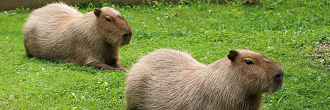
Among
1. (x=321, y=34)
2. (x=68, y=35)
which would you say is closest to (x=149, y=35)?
(x=68, y=35)

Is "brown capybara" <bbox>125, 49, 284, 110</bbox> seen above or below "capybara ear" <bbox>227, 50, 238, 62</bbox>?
below

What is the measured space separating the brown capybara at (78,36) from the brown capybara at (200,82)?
71.5 inches

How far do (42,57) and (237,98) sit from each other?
4723 millimetres

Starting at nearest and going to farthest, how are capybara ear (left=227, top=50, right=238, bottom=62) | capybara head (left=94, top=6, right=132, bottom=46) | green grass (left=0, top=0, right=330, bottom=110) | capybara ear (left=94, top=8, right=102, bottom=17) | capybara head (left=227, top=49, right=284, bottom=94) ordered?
1. capybara head (left=227, top=49, right=284, bottom=94)
2. capybara ear (left=227, top=50, right=238, bottom=62)
3. green grass (left=0, top=0, right=330, bottom=110)
4. capybara head (left=94, top=6, right=132, bottom=46)
5. capybara ear (left=94, top=8, right=102, bottom=17)

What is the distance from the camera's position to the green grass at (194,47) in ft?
16.9

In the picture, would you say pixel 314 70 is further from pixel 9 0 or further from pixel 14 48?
pixel 9 0

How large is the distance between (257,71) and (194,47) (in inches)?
151

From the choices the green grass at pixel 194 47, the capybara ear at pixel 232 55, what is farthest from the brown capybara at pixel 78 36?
the capybara ear at pixel 232 55

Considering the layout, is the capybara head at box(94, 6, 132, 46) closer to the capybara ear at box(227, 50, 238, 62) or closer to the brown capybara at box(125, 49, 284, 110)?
the brown capybara at box(125, 49, 284, 110)

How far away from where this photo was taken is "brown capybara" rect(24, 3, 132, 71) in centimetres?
645

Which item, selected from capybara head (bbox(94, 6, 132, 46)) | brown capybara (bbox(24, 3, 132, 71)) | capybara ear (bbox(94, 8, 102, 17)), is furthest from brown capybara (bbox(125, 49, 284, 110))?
capybara ear (bbox(94, 8, 102, 17))

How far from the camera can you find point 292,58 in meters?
6.61

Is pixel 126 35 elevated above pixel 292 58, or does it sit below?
above

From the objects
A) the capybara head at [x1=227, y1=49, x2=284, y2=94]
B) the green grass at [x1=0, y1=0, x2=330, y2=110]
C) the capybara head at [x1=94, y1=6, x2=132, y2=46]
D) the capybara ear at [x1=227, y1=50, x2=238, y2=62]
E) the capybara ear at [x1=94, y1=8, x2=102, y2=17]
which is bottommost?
the green grass at [x1=0, y1=0, x2=330, y2=110]
